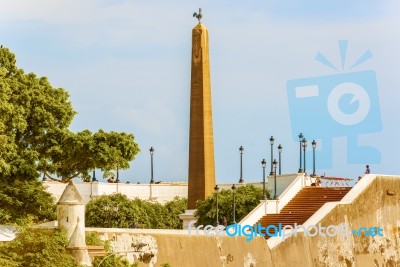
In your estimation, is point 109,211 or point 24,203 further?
point 109,211

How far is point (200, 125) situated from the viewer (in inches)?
2970

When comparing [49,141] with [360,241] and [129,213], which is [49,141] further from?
[129,213]

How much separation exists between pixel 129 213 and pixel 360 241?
2930 centimetres

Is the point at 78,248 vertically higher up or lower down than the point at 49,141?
lower down

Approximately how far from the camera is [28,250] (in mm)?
42375

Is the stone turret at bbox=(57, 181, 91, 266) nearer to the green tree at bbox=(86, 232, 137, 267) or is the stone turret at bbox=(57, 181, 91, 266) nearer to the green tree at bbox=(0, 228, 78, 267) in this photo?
the green tree at bbox=(0, 228, 78, 267)

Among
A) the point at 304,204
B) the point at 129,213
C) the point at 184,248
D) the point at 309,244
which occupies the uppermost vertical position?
the point at 129,213

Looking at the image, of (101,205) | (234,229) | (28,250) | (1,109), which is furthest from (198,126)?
(28,250)

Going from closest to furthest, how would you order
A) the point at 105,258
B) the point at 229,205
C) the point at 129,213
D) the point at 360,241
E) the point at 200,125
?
the point at 105,258, the point at 360,241, the point at 229,205, the point at 200,125, the point at 129,213

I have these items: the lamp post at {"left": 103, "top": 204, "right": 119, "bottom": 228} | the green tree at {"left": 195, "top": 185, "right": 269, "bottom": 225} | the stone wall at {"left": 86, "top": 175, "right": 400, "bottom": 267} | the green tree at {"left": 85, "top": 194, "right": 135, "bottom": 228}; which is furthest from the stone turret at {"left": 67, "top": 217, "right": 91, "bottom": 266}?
the green tree at {"left": 85, "top": 194, "right": 135, "bottom": 228}

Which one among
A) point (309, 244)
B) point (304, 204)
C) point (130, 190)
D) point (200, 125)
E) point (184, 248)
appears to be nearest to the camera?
point (184, 248)

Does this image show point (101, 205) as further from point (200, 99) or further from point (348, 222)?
point (348, 222)

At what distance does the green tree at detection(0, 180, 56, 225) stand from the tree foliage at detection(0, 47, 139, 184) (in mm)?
453

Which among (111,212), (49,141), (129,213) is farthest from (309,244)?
(129,213)
